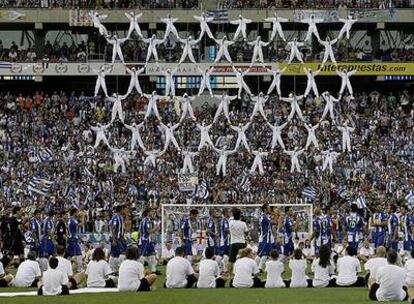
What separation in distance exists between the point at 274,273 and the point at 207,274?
1.41 m

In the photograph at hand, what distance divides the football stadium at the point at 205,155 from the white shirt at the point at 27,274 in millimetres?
55

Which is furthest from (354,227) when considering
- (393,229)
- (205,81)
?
(205,81)

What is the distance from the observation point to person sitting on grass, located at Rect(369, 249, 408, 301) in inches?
849

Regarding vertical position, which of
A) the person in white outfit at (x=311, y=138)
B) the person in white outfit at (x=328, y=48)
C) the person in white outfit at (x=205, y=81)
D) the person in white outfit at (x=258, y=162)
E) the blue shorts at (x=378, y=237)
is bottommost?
the blue shorts at (x=378, y=237)

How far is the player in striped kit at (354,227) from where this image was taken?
3600 cm

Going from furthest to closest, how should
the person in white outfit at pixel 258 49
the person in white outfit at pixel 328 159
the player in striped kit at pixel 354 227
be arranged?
the person in white outfit at pixel 258 49 → the person in white outfit at pixel 328 159 → the player in striped kit at pixel 354 227

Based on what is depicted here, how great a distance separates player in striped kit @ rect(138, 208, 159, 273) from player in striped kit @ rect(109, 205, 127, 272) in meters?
0.61

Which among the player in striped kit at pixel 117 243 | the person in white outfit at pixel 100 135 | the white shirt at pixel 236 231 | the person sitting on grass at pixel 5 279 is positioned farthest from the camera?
the person in white outfit at pixel 100 135

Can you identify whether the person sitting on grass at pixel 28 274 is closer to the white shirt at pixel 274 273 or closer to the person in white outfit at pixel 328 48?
the white shirt at pixel 274 273

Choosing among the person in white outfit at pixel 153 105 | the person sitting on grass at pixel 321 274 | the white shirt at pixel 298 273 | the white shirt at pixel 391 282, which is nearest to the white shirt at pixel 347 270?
the person sitting on grass at pixel 321 274

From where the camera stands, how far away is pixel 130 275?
79.8 ft

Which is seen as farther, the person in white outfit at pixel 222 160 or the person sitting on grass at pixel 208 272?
the person in white outfit at pixel 222 160

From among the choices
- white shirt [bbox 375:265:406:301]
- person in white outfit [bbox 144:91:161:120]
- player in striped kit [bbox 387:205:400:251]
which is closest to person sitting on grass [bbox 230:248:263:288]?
white shirt [bbox 375:265:406:301]

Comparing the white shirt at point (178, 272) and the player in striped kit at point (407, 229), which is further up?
the player in striped kit at point (407, 229)
